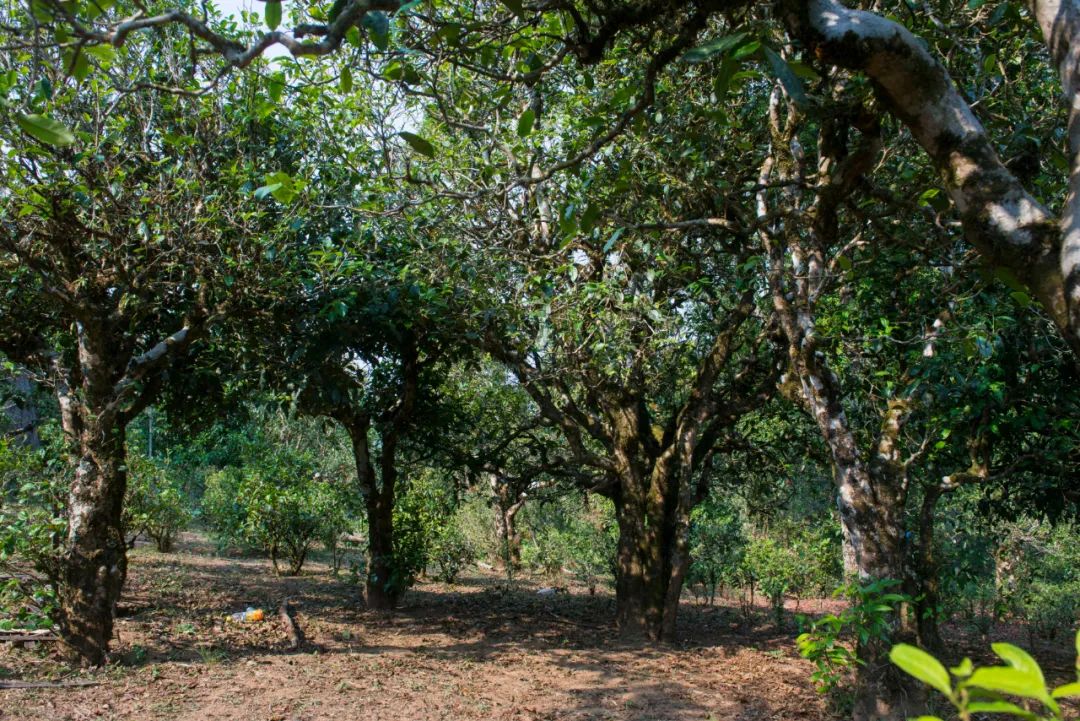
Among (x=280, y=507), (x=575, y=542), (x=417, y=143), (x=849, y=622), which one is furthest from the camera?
(x=575, y=542)

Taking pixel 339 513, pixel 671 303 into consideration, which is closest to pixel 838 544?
pixel 671 303

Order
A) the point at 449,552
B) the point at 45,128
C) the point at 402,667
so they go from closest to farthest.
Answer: the point at 45,128 → the point at 402,667 → the point at 449,552

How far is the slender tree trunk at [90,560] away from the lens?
19.1 ft

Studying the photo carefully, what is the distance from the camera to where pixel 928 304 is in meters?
6.47

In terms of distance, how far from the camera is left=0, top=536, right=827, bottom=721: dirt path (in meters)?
5.52

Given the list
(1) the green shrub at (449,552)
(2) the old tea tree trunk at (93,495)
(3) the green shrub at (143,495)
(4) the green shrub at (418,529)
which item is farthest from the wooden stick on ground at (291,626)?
(1) the green shrub at (449,552)

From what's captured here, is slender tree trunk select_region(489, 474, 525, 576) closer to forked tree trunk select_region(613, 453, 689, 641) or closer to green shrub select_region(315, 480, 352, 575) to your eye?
green shrub select_region(315, 480, 352, 575)

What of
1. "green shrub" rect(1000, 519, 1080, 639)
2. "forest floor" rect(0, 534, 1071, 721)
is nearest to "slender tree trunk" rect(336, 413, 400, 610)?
"forest floor" rect(0, 534, 1071, 721)

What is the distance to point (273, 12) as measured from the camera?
1938 millimetres

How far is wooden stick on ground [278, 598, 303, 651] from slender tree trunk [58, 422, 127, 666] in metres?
1.82

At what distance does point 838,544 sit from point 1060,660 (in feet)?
8.98

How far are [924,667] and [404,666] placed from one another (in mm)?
6693

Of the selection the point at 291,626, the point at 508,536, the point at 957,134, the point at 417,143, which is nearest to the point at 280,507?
the point at 291,626

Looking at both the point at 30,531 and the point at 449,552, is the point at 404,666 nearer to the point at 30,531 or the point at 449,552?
the point at 30,531
